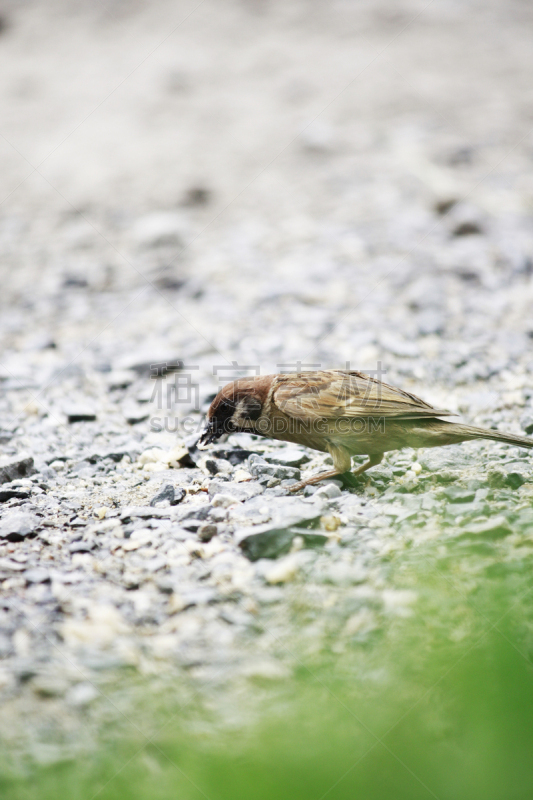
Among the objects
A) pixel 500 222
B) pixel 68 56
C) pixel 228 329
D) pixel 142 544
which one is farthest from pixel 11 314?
pixel 68 56

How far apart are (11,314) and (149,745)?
6.37 m

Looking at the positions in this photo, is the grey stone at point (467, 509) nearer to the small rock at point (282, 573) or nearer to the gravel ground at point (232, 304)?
the gravel ground at point (232, 304)

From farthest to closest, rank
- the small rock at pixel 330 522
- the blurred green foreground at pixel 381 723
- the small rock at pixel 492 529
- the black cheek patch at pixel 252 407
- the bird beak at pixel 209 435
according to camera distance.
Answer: the bird beak at pixel 209 435, the black cheek patch at pixel 252 407, the small rock at pixel 330 522, the small rock at pixel 492 529, the blurred green foreground at pixel 381 723

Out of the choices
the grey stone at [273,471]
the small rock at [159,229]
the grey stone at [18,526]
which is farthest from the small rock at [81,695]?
the small rock at [159,229]

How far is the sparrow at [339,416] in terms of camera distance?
4.10 m

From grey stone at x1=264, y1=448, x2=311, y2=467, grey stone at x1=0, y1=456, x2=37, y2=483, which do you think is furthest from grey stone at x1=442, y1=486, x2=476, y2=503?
grey stone at x1=0, y1=456, x2=37, y2=483

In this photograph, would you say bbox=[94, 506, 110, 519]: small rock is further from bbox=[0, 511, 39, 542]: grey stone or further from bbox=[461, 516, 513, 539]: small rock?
bbox=[461, 516, 513, 539]: small rock

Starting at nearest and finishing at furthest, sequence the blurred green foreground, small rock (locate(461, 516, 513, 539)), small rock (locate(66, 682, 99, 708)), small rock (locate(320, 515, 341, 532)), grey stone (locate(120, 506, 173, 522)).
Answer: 1. the blurred green foreground
2. small rock (locate(66, 682, 99, 708))
3. small rock (locate(461, 516, 513, 539))
4. small rock (locate(320, 515, 341, 532))
5. grey stone (locate(120, 506, 173, 522))

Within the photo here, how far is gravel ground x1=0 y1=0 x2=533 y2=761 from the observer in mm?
2936

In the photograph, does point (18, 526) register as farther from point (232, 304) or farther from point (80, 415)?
point (232, 304)

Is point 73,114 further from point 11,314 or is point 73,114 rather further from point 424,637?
point 424,637

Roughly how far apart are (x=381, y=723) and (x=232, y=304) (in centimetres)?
588

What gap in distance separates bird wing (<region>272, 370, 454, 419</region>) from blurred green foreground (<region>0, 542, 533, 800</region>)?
113cm

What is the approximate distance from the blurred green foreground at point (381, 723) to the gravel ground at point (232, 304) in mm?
130
